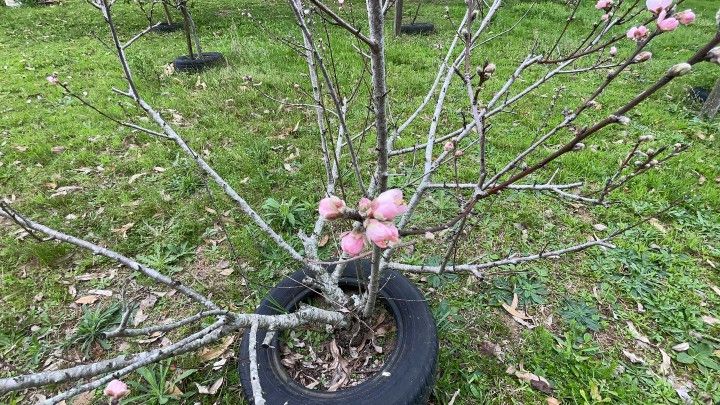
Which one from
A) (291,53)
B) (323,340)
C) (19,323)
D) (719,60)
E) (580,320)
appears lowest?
(19,323)

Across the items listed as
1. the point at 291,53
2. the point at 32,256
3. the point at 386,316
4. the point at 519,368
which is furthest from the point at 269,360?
the point at 291,53

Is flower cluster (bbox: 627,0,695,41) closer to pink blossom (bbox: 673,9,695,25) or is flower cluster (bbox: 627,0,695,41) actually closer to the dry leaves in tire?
pink blossom (bbox: 673,9,695,25)

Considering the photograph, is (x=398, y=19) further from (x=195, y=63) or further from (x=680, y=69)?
(x=680, y=69)

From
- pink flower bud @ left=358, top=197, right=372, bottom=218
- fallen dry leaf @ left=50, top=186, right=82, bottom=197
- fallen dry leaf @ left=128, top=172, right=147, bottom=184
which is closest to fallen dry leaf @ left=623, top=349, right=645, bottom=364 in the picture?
pink flower bud @ left=358, top=197, right=372, bottom=218

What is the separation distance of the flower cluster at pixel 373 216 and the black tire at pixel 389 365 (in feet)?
3.21

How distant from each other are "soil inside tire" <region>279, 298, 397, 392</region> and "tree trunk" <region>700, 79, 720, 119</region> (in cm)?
501

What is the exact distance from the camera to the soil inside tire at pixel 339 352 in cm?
202

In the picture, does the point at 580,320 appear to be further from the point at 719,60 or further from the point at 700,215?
the point at 719,60

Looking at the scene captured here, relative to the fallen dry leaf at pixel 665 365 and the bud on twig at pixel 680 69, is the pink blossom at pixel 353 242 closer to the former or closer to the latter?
the bud on twig at pixel 680 69

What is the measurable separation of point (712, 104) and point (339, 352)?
5.36 metres

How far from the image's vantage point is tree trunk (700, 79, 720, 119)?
4.58 meters

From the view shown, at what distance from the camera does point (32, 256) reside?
315 cm

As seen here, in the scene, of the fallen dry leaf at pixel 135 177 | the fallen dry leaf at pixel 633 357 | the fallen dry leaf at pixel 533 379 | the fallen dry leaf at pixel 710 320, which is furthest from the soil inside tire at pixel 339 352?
the fallen dry leaf at pixel 135 177

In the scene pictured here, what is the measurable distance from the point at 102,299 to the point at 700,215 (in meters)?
4.91
